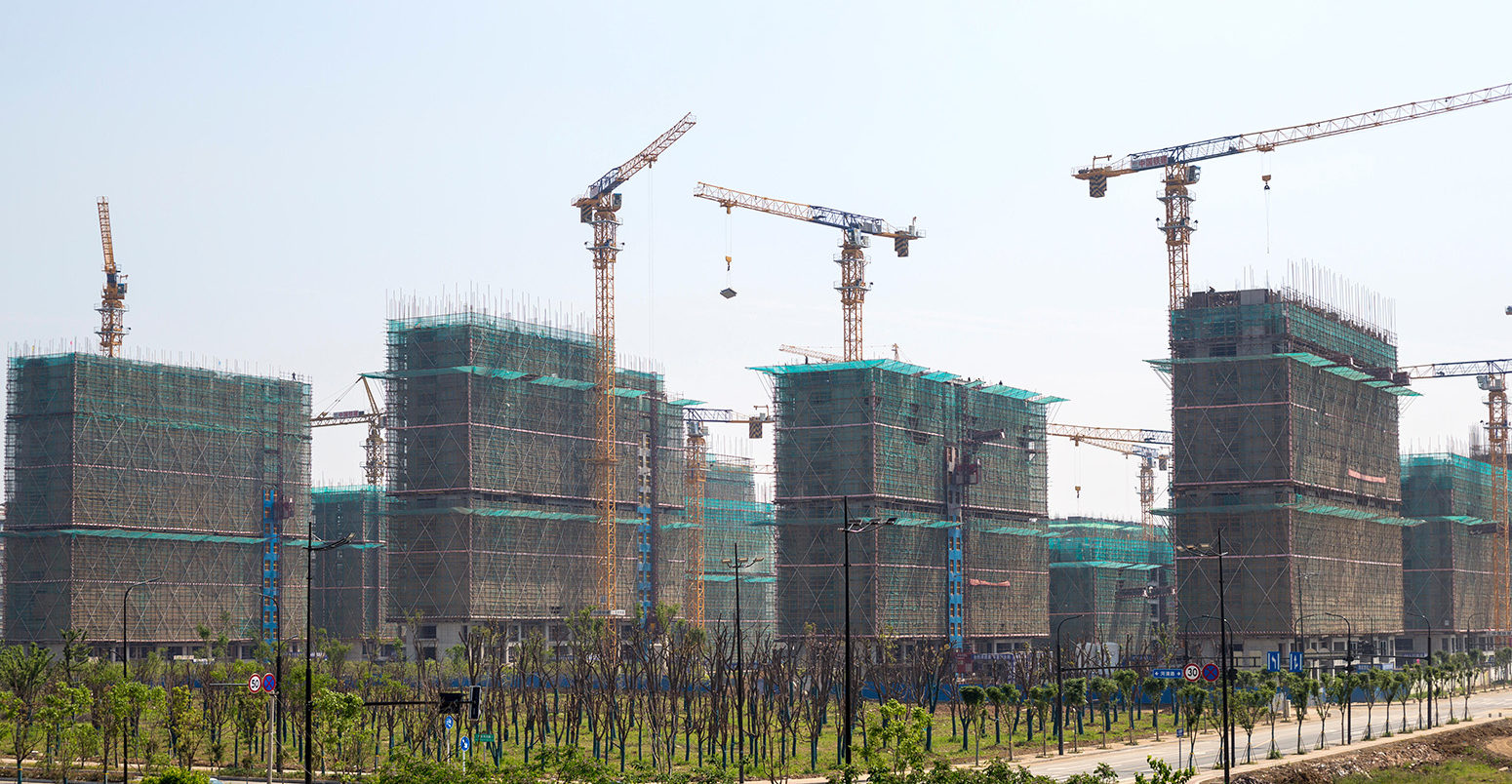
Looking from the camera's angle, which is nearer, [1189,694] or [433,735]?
[433,735]

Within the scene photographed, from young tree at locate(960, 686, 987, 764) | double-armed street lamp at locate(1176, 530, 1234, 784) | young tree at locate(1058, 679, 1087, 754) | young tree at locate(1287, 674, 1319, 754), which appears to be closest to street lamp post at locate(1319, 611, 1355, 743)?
young tree at locate(1287, 674, 1319, 754)

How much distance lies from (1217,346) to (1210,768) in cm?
10614

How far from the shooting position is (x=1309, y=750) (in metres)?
100

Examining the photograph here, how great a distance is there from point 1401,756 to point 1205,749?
463 inches

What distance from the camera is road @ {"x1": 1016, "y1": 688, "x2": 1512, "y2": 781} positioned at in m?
93.9

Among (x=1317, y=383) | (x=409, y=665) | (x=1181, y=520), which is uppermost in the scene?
(x=1317, y=383)

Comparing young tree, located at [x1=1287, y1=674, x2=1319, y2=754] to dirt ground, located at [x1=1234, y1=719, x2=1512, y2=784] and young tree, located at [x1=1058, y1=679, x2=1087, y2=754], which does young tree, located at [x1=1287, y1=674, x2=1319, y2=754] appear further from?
young tree, located at [x1=1058, y1=679, x2=1087, y2=754]

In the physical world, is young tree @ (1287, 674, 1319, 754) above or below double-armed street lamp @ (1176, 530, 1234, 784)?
below

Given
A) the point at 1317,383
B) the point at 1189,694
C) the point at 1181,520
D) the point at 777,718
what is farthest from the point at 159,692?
the point at 1317,383

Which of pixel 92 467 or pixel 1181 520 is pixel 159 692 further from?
pixel 1181 520

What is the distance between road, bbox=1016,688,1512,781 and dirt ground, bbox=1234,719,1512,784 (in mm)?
3233

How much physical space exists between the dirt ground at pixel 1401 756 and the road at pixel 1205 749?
3.23 meters

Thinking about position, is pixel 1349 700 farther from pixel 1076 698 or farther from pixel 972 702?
pixel 972 702

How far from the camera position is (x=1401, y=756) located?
327ft
